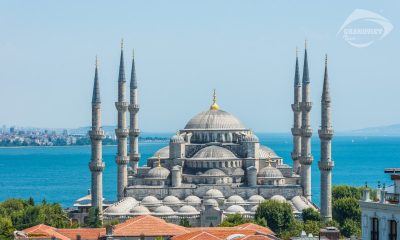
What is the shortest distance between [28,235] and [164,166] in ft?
85.9

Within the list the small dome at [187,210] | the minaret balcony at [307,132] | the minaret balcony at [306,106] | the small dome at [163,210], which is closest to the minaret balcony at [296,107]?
the minaret balcony at [306,106]

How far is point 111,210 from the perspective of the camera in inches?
2724

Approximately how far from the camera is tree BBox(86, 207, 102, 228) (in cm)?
6581

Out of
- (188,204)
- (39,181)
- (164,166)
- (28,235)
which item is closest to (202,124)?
(164,166)

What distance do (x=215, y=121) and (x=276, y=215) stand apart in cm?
1508

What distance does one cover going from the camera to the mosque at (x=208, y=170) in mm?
69312

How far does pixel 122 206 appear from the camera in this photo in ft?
229

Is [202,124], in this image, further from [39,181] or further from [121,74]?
[39,181]

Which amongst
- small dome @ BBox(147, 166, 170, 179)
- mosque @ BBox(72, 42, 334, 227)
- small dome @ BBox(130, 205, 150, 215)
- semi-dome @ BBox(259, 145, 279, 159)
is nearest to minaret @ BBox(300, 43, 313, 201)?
mosque @ BBox(72, 42, 334, 227)

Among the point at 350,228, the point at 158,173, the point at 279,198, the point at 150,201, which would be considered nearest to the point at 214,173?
the point at 158,173

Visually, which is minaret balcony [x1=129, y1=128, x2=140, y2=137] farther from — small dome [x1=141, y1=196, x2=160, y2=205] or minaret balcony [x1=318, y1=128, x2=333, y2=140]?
minaret balcony [x1=318, y1=128, x2=333, y2=140]

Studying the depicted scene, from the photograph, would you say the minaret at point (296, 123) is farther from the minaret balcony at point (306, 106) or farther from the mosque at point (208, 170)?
the minaret balcony at point (306, 106)

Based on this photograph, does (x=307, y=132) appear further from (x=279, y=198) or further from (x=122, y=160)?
(x=122, y=160)

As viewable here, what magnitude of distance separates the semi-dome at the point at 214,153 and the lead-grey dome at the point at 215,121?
2.95 metres
